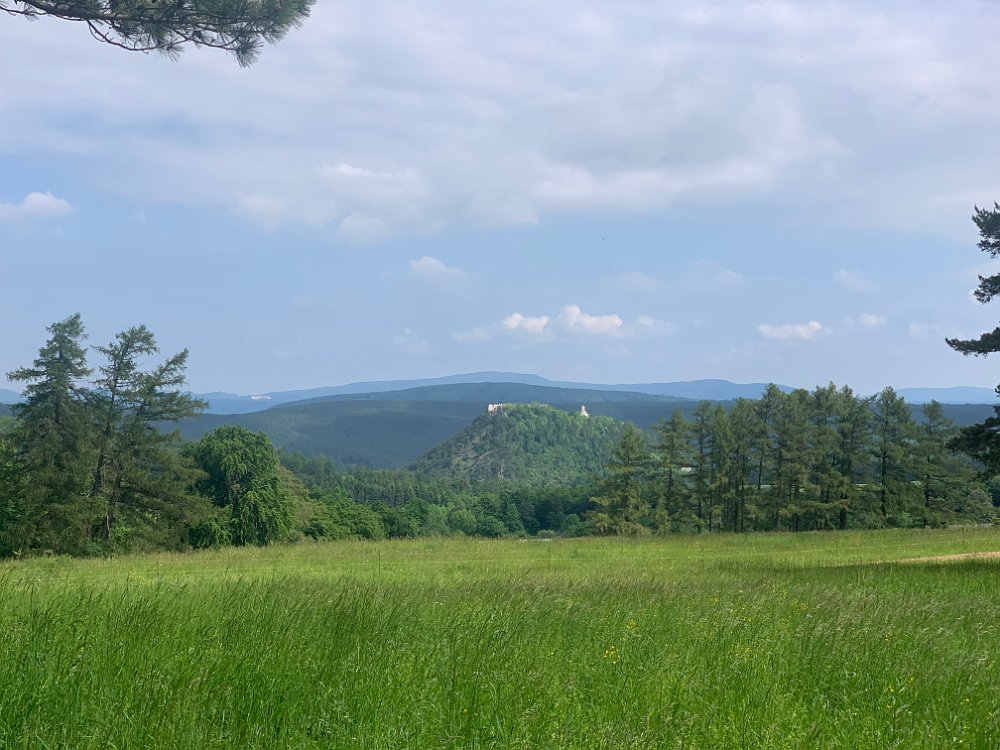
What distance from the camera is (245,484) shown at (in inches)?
1991

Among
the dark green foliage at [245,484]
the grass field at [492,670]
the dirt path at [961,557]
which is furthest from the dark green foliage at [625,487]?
the grass field at [492,670]

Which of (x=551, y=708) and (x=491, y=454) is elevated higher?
(x=551, y=708)

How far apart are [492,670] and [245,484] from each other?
153ft

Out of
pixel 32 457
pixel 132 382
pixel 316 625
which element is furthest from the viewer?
pixel 132 382

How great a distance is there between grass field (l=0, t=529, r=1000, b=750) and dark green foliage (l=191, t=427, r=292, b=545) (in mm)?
40739

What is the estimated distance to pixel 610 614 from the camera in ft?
30.0

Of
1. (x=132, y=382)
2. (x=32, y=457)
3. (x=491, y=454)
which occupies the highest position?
(x=132, y=382)

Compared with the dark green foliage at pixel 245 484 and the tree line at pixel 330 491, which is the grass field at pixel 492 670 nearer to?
the tree line at pixel 330 491

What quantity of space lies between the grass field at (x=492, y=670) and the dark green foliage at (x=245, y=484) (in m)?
40.7

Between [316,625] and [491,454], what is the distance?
19055 cm

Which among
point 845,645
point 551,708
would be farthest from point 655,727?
point 845,645

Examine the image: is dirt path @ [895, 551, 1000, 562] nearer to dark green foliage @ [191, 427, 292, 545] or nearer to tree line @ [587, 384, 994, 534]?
tree line @ [587, 384, 994, 534]

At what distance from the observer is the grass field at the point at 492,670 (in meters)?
5.19

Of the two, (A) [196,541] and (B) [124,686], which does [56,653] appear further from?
(A) [196,541]
